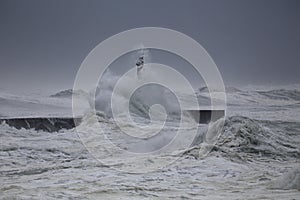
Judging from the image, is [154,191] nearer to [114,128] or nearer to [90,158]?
[90,158]

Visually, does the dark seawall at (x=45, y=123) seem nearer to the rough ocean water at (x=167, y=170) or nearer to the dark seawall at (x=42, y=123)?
the dark seawall at (x=42, y=123)

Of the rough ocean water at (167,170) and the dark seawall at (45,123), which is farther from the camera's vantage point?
the dark seawall at (45,123)

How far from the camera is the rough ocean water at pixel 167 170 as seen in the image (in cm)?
512

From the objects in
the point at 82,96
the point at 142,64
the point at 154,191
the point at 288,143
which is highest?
the point at 142,64

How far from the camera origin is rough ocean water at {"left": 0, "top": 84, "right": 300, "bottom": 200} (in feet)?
16.8

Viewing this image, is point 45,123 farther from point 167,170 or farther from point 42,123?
point 167,170

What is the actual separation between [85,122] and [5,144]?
13.1 feet

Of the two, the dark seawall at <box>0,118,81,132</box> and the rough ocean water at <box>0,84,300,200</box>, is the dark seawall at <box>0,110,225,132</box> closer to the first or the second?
the dark seawall at <box>0,118,81,132</box>

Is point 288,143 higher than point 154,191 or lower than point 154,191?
higher

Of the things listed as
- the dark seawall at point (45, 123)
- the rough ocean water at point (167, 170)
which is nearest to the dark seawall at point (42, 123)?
the dark seawall at point (45, 123)

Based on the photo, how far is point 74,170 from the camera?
6516 millimetres

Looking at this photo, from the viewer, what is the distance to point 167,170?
654 cm

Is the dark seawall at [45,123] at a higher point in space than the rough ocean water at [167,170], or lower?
higher

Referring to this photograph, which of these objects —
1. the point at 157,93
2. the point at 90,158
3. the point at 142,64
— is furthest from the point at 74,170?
the point at 157,93
